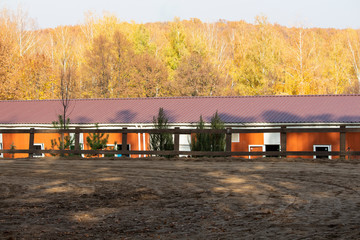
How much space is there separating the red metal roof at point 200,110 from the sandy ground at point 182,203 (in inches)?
665

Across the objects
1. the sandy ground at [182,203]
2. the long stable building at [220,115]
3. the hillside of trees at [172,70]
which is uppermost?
the hillside of trees at [172,70]

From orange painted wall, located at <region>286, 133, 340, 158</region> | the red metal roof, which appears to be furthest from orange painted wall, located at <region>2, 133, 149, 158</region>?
orange painted wall, located at <region>286, 133, 340, 158</region>

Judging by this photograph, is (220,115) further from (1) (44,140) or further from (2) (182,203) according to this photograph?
(2) (182,203)

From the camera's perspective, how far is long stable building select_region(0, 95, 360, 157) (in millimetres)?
29938

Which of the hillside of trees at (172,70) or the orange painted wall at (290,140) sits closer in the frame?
the orange painted wall at (290,140)

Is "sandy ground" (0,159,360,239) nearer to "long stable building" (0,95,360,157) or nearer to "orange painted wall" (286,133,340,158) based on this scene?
"orange painted wall" (286,133,340,158)

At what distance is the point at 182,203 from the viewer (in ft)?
29.1

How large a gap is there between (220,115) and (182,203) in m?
23.9

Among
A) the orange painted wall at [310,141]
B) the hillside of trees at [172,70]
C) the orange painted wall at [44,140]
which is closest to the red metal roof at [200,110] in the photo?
the orange painted wall at [310,141]

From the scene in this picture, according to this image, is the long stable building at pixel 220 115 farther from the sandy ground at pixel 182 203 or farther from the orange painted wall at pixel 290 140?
the sandy ground at pixel 182 203

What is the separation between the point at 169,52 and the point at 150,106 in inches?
1263

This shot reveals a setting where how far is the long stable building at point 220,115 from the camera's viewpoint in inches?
1179

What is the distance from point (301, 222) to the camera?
23.5ft

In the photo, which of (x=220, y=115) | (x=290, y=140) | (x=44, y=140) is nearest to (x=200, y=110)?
(x=220, y=115)
